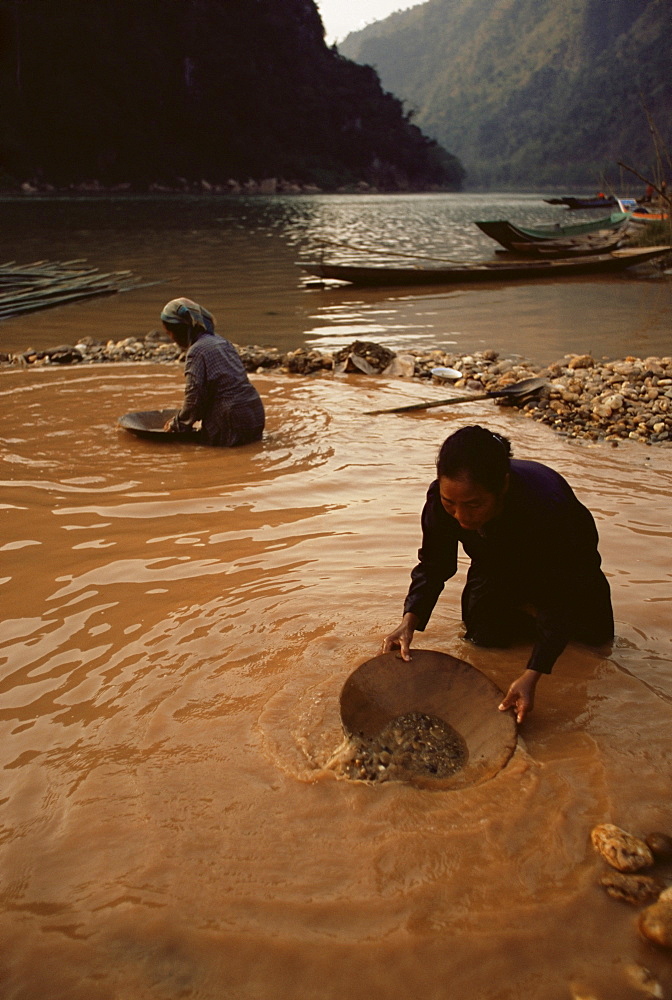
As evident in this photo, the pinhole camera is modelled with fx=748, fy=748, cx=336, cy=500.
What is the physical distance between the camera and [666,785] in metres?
2.03

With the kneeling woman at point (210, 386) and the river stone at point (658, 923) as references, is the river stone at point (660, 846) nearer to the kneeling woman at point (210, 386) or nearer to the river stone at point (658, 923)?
the river stone at point (658, 923)

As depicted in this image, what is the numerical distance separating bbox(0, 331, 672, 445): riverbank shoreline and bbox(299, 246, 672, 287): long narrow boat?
3944 mm

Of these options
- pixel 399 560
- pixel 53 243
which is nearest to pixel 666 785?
pixel 399 560

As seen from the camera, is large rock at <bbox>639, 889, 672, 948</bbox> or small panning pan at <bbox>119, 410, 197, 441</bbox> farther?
small panning pan at <bbox>119, 410, 197, 441</bbox>

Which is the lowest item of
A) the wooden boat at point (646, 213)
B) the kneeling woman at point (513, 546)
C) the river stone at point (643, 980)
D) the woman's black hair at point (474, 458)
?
the river stone at point (643, 980)

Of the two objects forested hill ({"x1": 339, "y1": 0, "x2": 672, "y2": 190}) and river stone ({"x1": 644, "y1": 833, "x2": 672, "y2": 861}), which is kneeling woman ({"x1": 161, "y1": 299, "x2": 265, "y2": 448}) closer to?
river stone ({"x1": 644, "y1": 833, "x2": 672, "y2": 861})

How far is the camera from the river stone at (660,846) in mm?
1801

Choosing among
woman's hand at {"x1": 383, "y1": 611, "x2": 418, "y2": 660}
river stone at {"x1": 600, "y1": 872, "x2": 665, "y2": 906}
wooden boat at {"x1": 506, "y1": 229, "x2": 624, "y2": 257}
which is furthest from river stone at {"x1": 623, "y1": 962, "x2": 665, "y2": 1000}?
wooden boat at {"x1": 506, "y1": 229, "x2": 624, "y2": 257}

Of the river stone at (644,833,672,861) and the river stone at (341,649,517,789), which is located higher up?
the river stone at (341,649,517,789)

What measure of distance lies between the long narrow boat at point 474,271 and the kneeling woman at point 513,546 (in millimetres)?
9965

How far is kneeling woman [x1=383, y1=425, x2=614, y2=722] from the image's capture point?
191cm

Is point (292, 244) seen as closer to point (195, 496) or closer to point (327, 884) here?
point (195, 496)

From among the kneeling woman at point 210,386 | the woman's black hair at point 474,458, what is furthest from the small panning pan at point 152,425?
the woman's black hair at point 474,458

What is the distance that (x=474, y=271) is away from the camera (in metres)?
13.0
